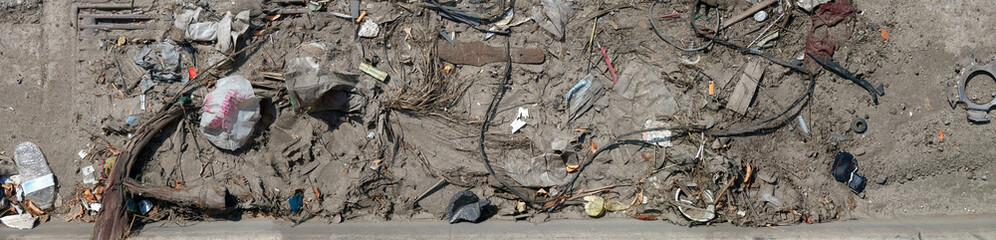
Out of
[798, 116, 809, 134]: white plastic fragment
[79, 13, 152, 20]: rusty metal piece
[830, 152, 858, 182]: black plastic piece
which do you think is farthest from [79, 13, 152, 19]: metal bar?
[830, 152, 858, 182]: black plastic piece

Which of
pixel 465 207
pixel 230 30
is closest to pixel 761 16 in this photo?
pixel 465 207

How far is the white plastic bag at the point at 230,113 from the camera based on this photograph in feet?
16.2

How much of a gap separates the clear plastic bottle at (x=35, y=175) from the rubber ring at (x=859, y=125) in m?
7.37

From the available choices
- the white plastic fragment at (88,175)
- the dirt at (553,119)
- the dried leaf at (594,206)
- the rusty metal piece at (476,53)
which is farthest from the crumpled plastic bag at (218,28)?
the dried leaf at (594,206)

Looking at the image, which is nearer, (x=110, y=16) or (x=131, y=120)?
(x=131, y=120)

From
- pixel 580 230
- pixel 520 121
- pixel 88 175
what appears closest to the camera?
pixel 580 230

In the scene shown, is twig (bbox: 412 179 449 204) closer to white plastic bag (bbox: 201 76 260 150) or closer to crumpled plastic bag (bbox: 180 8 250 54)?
white plastic bag (bbox: 201 76 260 150)

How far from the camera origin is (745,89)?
4984 millimetres

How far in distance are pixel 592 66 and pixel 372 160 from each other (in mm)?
2168

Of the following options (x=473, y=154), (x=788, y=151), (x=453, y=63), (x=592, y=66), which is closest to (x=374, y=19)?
Answer: (x=453, y=63)

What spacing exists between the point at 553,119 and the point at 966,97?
359 cm

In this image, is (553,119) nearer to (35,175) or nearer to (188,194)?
(188,194)

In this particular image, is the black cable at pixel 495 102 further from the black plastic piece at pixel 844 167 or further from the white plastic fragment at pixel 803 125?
the black plastic piece at pixel 844 167

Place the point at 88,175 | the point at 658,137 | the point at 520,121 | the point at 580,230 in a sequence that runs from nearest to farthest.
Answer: the point at 580,230 → the point at 658,137 → the point at 520,121 → the point at 88,175
